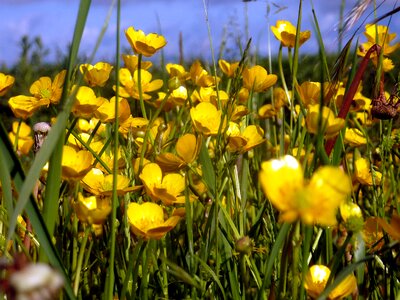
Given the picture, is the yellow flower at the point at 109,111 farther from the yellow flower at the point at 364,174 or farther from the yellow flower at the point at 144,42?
the yellow flower at the point at 364,174

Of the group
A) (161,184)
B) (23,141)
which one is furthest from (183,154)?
(23,141)

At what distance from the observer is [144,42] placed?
4.41 feet

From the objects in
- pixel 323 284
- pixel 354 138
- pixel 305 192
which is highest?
pixel 305 192

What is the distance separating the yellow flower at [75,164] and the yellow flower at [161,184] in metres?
0.09

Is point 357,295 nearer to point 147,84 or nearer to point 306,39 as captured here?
point 306,39

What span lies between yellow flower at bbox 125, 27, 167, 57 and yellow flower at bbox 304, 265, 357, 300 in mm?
642

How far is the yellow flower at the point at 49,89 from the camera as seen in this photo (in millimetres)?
1107

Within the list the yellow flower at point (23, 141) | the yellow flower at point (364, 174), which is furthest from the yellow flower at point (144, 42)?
the yellow flower at point (364, 174)

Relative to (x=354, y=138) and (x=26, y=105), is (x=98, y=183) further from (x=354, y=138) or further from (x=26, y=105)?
(x=354, y=138)

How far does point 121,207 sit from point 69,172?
0.26m

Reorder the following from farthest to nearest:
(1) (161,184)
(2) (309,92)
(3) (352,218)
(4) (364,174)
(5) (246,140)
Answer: (4) (364,174)
(2) (309,92)
(5) (246,140)
(1) (161,184)
(3) (352,218)

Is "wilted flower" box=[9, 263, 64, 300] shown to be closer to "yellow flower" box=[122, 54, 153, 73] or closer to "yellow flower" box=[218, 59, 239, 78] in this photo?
"yellow flower" box=[122, 54, 153, 73]

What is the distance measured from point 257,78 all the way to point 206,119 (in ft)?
0.89

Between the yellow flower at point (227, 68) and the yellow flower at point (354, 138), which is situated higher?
the yellow flower at point (227, 68)
